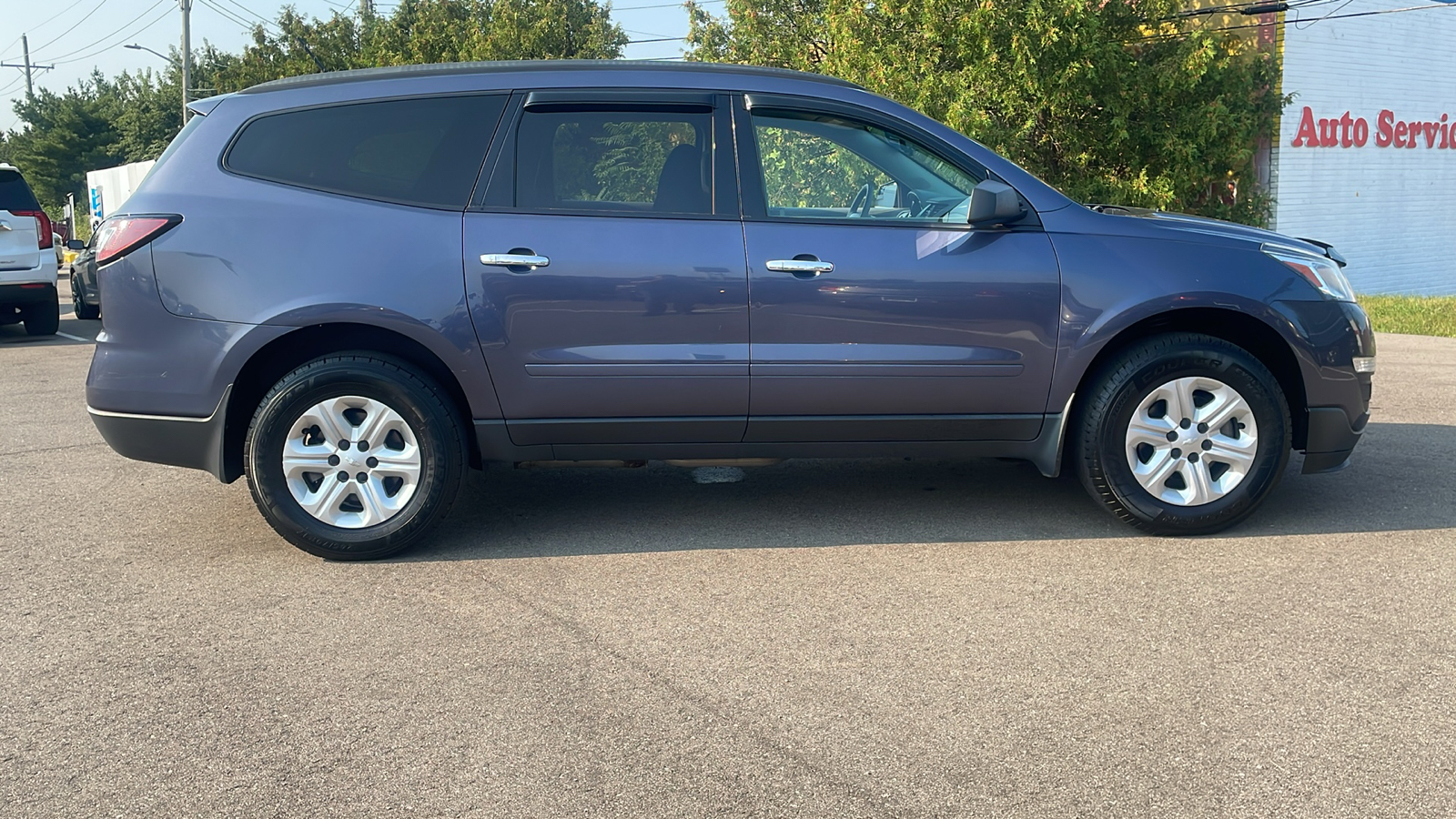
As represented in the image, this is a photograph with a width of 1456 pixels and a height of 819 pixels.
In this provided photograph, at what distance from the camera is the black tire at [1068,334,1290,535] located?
4848mm

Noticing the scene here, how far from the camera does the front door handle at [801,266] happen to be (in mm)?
4691

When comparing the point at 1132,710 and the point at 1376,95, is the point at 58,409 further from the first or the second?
the point at 1376,95

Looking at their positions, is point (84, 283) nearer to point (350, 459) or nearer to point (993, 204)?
point (350, 459)

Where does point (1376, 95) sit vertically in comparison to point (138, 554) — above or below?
above

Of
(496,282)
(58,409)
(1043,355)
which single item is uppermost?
(496,282)

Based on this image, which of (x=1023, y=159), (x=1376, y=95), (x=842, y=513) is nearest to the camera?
(x=842, y=513)

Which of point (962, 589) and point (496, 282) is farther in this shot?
point (496, 282)

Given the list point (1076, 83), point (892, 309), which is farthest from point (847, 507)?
point (1076, 83)

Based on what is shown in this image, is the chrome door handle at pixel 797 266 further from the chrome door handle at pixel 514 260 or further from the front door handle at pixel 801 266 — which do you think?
the chrome door handle at pixel 514 260

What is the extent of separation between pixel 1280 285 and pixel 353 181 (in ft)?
12.0

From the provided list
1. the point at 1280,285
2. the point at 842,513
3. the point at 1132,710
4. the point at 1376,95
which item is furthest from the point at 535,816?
the point at 1376,95

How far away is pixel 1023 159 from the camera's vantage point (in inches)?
706

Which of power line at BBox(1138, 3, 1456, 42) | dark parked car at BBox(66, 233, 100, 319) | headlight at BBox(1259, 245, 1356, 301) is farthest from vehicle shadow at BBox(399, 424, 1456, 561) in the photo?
power line at BBox(1138, 3, 1456, 42)

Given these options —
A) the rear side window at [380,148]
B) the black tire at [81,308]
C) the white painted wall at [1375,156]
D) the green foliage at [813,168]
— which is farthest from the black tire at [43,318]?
the white painted wall at [1375,156]
